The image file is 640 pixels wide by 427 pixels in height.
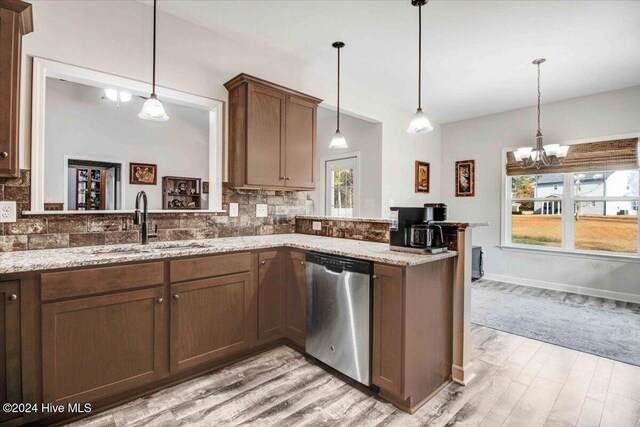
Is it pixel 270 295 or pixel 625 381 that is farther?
pixel 270 295

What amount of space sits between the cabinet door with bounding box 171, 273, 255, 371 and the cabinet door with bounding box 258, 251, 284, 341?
0.30ft

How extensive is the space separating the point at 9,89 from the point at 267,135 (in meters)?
1.69

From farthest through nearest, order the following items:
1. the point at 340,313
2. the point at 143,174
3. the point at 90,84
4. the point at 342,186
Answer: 1. the point at 342,186
2. the point at 143,174
3. the point at 90,84
4. the point at 340,313

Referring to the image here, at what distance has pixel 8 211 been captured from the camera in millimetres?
1951

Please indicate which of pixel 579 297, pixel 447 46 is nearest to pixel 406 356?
pixel 447 46

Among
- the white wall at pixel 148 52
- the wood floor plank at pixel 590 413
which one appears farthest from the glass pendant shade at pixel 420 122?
the wood floor plank at pixel 590 413

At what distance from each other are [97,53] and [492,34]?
3.30 metres

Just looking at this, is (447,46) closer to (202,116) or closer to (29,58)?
(29,58)

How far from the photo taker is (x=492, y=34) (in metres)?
2.89

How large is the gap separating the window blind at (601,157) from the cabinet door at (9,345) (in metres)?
5.97

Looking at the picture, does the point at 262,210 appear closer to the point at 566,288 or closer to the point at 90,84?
the point at 90,84

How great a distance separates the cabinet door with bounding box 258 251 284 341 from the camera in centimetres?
249

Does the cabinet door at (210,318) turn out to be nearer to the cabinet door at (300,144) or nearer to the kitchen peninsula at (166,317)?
the kitchen peninsula at (166,317)

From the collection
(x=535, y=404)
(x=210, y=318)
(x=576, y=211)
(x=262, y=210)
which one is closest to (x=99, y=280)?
(x=210, y=318)
